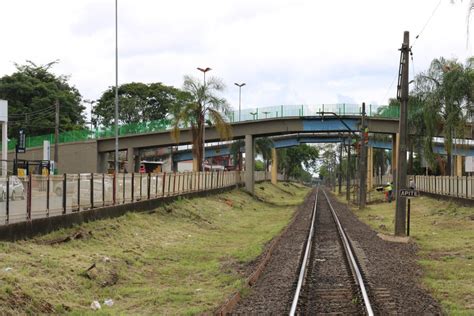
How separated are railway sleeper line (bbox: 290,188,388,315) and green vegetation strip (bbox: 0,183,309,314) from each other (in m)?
1.51

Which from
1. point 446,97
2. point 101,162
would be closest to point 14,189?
point 446,97

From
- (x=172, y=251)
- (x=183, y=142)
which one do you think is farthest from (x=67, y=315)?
(x=183, y=142)

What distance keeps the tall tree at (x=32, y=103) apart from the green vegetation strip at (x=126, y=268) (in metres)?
57.2

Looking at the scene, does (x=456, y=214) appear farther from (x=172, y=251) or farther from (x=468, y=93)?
(x=172, y=251)

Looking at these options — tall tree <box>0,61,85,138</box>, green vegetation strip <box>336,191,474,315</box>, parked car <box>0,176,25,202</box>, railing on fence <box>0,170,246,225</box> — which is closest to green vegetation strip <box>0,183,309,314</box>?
railing on fence <box>0,170,246,225</box>

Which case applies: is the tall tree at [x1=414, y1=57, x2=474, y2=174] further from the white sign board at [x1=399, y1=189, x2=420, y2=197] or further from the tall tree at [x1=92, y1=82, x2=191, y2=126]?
the tall tree at [x1=92, y1=82, x2=191, y2=126]

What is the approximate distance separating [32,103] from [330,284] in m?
71.5

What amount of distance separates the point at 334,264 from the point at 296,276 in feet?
8.62

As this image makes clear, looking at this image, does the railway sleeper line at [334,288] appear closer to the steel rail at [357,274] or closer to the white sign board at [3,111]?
the steel rail at [357,274]

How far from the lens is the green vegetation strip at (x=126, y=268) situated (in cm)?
1076

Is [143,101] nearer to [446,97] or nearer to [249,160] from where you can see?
[249,160]

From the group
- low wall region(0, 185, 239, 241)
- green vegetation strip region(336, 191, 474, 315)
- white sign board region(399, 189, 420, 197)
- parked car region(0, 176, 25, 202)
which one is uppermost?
parked car region(0, 176, 25, 202)

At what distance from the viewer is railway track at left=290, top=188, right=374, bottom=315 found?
1045 centimetres

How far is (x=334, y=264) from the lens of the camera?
16.0 m
